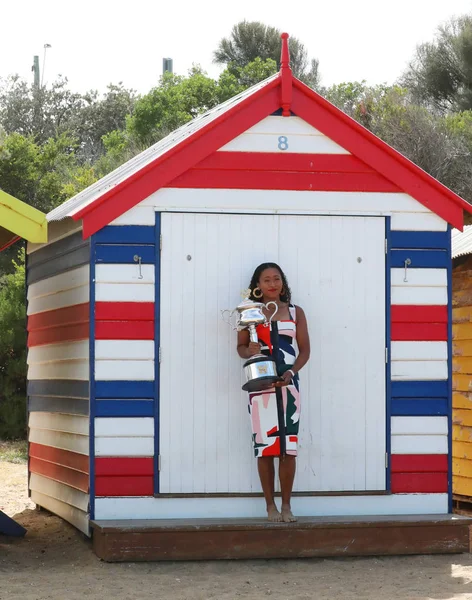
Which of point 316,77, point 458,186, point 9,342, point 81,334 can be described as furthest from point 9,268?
point 316,77

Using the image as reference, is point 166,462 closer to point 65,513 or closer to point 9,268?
point 65,513

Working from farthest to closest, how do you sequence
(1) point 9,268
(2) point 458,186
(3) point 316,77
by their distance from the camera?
1. (3) point 316,77
2. (2) point 458,186
3. (1) point 9,268

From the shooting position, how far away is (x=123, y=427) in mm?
7699

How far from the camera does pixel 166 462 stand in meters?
7.75

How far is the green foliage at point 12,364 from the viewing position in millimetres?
16469

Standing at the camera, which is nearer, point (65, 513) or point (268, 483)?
point (268, 483)

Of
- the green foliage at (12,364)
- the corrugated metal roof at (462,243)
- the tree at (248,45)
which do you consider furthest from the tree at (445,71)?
the corrugated metal roof at (462,243)

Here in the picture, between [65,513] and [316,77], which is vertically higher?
[316,77]

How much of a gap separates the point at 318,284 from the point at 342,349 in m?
0.50

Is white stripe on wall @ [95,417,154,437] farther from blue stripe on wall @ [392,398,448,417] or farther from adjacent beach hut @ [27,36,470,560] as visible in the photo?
blue stripe on wall @ [392,398,448,417]

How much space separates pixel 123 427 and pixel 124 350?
54 centimetres

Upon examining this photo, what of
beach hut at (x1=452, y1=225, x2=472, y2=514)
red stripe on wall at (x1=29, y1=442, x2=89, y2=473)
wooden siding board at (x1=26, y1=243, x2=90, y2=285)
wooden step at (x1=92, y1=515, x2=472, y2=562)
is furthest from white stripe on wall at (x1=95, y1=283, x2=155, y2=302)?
beach hut at (x1=452, y1=225, x2=472, y2=514)

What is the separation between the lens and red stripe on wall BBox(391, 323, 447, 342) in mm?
8055

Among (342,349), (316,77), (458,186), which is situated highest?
(316,77)
